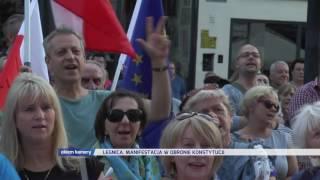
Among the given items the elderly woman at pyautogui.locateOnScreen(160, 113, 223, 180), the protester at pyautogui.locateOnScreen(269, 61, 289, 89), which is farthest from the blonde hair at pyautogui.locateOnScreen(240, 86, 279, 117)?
the protester at pyautogui.locateOnScreen(269, 61, 289, 89)

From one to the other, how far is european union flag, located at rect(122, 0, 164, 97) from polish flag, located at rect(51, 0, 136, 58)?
0.34ft

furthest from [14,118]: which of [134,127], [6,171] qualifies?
[134,127]

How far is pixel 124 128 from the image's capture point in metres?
4.03

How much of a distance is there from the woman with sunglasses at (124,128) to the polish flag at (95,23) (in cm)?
132

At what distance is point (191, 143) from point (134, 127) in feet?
1.76

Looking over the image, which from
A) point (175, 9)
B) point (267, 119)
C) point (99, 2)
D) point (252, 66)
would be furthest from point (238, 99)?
point (175, 9)

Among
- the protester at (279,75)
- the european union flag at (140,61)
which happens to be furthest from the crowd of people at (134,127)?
the protester at (279,75)

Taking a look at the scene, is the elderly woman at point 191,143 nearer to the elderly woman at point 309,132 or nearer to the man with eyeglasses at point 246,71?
the elderly woman at point 309,132

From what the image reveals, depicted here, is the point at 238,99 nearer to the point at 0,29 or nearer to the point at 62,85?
the point at 62,85

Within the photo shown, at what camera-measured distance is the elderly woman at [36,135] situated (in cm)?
361

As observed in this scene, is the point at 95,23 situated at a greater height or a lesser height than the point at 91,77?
greater

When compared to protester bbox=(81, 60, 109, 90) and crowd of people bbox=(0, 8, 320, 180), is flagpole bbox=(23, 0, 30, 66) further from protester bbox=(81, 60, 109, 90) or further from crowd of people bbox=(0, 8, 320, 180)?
protester bbox=(81, 60, 109, 90)

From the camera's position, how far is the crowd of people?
11.9 feet

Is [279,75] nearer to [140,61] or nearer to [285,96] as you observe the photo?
[285,96]
